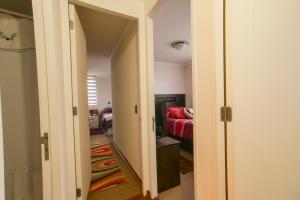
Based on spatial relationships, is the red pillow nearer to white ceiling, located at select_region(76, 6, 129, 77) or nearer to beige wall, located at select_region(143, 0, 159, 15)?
white ceiling, located at select_region(76, 6, 129, 77)

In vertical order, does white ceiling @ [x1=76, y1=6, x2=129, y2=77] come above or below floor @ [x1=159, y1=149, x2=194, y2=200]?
above

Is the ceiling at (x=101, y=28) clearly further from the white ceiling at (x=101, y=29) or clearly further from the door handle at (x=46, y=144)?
the door handle at (x=46, y=144)

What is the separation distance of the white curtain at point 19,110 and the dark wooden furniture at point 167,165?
1.22 m

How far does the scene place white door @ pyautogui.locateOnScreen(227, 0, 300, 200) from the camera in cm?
79

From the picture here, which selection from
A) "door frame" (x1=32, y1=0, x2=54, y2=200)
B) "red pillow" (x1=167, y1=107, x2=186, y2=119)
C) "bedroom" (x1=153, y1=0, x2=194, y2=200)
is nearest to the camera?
"door frame" (x1=32, y1=0, x2=54, y2=200)

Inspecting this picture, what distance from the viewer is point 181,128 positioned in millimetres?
3025

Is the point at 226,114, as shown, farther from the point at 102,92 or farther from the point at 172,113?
the point at 102,92

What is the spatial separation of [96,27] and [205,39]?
1.97m

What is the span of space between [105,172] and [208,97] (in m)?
2.12

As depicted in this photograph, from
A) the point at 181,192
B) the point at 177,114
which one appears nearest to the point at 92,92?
the point at 177,114

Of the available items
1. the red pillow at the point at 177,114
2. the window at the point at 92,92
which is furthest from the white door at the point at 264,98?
the window at the point at 92,92

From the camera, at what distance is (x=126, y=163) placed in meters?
2.62

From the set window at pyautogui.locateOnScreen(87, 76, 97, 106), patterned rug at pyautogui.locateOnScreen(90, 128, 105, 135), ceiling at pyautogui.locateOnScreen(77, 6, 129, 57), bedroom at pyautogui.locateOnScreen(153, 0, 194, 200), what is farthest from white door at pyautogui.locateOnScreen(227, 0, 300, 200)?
window at pyautogui.locateOnScreen(87, 76, 97, 106)

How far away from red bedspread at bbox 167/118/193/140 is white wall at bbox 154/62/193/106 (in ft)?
5.15
